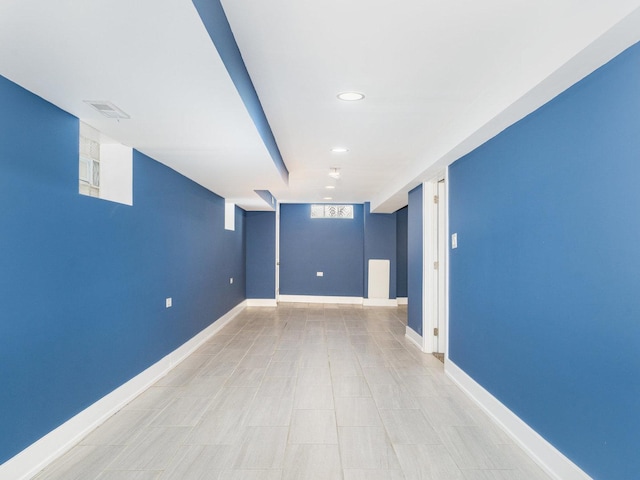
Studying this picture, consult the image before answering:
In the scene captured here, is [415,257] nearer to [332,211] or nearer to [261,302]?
[332,211]

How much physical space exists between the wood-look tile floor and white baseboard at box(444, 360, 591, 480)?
0.07 meters

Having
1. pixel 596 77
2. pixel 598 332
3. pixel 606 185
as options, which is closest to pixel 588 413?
pixel 598 332

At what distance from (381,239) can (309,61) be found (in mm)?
6875

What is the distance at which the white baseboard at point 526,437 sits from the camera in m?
2.07

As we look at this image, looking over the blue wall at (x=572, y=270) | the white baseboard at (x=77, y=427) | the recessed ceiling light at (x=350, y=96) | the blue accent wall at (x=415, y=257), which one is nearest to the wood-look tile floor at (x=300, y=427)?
the white baseboard at (x=77, y=427)

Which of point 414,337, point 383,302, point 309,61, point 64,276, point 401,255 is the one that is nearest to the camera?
point 309,61

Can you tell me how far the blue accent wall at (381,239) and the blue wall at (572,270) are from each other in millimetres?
5734

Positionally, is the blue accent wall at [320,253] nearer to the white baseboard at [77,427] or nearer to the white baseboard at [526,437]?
the white baseboard at [77,427]

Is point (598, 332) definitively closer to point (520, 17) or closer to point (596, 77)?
point (596, 77)

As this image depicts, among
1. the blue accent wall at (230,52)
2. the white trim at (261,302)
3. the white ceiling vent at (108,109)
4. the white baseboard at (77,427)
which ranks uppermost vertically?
the blue accent wall at (230,52)

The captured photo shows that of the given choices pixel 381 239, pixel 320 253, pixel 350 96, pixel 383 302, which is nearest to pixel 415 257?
pixel 350 96

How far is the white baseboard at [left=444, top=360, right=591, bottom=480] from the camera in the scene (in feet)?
6.79

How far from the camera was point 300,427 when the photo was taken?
2795 millimetres

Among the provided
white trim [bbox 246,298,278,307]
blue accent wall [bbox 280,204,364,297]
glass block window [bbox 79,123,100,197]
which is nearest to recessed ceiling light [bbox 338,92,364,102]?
glass block window [bbox 79,123,100,197]
